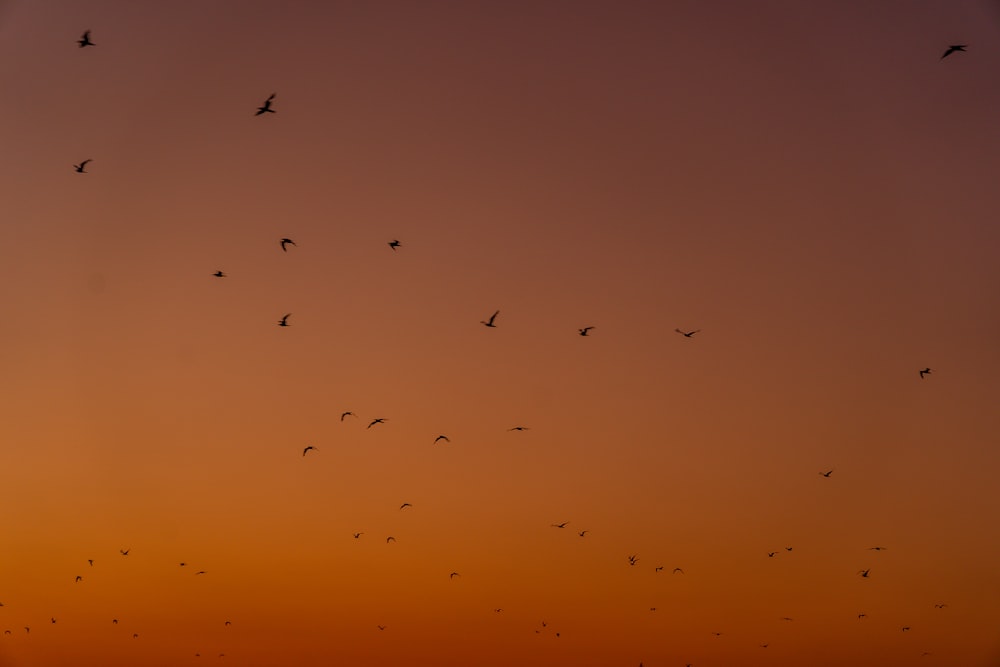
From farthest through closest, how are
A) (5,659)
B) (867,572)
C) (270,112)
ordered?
1. (5,659)
2. (867,572)
3. (270,112)

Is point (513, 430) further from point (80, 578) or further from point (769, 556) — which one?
point (80, 578)

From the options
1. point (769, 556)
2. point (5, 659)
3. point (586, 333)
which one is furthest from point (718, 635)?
point (5, 659)

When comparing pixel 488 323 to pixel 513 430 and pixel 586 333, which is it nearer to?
pixel 586 333

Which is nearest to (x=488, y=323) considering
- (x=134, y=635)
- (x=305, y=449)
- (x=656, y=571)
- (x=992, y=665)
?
(x=305, y=449)

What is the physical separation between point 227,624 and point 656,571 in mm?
14386

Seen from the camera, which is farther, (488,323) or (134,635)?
(134,635)

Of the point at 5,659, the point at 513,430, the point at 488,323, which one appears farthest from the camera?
the point at 5,659

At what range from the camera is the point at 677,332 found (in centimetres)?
2047

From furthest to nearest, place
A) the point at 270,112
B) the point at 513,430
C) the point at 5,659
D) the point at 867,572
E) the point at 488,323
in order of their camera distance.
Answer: the point at 5,659 → the point at 867,572 → the point at 513,430 → the point at 488,323 → the point at 270,112

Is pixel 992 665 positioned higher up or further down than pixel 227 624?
higher up

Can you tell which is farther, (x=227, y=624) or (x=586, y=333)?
(x=227, y=624)

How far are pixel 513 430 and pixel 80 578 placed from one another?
45.8 feet

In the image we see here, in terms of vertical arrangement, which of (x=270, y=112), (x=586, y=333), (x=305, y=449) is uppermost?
(x=270, y=112)

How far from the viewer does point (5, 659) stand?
87.9 ft
